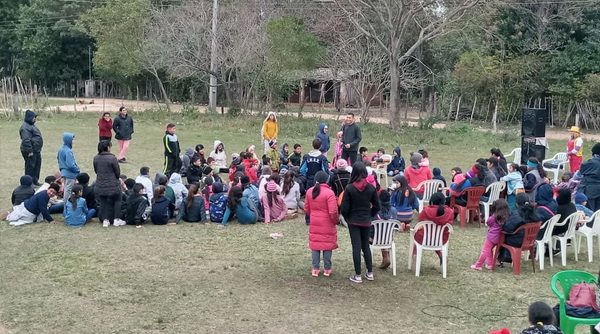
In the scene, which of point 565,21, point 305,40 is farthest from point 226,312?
point 565,21

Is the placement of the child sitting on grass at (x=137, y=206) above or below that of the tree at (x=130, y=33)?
below

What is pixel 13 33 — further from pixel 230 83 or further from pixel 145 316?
pixel 145 316

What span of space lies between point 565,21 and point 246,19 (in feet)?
46.8

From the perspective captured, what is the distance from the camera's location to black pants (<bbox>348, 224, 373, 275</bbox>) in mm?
7875

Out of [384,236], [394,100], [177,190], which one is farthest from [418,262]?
[394,100]

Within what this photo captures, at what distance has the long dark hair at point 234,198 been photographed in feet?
34.6

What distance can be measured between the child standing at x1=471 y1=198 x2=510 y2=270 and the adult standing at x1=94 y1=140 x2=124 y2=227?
5.49m

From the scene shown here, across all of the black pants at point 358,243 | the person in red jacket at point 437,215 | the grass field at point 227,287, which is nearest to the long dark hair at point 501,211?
the person in red jacket at point 437,215

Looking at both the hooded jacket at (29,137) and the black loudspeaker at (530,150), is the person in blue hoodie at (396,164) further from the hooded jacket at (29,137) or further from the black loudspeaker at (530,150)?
the hooded jacket at (29,137)

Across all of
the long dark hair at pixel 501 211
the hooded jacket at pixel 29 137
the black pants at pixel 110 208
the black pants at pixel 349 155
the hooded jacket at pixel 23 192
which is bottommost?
the black pants at pixel 110 208

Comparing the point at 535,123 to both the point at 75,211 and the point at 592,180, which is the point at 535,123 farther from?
the point at 75,211

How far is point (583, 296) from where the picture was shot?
18.9 ft

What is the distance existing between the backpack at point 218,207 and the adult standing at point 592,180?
6.05 m

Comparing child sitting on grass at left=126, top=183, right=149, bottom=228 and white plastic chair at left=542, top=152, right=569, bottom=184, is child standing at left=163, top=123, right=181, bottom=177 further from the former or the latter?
white plastic chair at left=542, top=152, right=569, bottom=184
